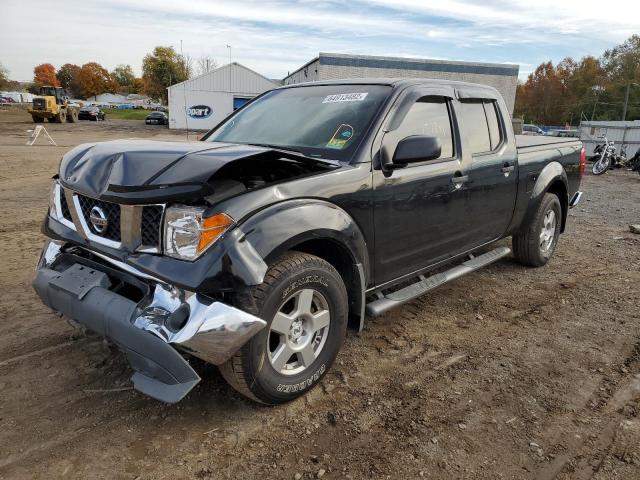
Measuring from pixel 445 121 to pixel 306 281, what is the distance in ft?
6.58

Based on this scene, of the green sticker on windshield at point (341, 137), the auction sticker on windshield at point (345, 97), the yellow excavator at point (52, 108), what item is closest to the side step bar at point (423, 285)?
the green sticker on windshield at point (341, 137)

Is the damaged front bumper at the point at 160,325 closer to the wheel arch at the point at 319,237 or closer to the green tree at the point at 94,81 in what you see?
the wheel arch at the point at 319,237

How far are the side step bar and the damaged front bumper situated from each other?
113cm

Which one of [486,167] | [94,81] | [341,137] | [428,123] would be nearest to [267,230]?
[341,137]

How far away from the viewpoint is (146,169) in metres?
2.43

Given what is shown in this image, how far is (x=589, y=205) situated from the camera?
10133mm

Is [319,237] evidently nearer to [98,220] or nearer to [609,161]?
[98,220]

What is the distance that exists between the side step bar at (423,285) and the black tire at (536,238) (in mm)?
526

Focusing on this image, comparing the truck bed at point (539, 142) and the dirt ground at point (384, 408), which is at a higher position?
the truck bed at point (539, 142)

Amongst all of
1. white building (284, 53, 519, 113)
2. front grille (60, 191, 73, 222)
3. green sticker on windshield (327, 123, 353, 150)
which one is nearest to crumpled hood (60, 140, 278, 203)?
front grille (60, 191, 73, 222)

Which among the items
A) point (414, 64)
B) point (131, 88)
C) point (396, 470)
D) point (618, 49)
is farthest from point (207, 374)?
point (131, 88)

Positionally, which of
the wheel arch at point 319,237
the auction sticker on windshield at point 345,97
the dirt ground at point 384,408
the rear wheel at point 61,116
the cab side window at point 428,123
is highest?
the rear wheel at point 61,116

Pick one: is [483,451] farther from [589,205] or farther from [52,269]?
[589,205]

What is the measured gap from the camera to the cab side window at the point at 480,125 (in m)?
4.09
